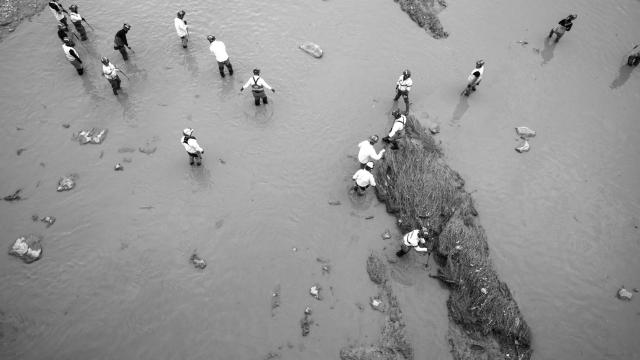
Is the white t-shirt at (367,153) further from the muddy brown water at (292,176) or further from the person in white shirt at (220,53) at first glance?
the person in white shirt at (220,53)

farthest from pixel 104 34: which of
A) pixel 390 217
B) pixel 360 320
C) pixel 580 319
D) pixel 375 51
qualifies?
pixel 580 319

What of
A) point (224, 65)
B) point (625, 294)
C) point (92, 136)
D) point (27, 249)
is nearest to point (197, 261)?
point (27, 249)

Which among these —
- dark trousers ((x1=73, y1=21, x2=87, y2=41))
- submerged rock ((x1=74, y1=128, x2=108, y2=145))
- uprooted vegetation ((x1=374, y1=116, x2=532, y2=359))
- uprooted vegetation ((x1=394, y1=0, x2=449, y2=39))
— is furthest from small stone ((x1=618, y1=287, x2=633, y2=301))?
dark trousers ((x1=73, y1=21, x2=87, y2=41))

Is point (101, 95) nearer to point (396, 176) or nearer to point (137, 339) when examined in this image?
point (137, 339)

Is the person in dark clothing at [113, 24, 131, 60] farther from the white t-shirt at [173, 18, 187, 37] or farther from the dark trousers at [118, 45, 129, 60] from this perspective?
the white t-shirt at [173, 18, 187, 37]

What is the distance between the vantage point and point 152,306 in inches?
388

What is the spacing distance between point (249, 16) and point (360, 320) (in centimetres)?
1357

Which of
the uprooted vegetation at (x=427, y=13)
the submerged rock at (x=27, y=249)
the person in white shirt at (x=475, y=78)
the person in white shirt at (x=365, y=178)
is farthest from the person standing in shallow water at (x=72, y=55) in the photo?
the person in white shirt at (x=475, y=78)

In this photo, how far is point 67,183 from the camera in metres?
11.7

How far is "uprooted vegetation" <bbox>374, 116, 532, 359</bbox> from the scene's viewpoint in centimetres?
982

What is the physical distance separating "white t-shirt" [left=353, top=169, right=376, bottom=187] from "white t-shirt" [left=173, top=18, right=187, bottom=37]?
9251 millimetres

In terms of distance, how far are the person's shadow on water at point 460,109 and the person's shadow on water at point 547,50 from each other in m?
4.42

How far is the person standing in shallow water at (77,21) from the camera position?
48.0ft

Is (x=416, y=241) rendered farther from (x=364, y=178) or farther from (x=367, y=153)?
(x=367, y=153)
